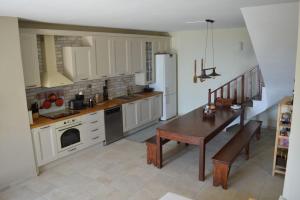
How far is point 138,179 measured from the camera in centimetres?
398

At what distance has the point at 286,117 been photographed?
3662 millimetres

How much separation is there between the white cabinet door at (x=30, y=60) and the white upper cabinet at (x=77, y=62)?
26.9 inches

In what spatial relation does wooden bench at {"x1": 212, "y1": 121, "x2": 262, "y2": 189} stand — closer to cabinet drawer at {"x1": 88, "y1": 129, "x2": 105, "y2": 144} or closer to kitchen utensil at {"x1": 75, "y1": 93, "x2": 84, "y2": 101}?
cabinet drawer at {"x1": 88, "y1": 129, "x2": 105, "y2": 144}

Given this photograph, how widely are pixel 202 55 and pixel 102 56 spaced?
289cm

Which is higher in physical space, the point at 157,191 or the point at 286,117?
the point at 286,117

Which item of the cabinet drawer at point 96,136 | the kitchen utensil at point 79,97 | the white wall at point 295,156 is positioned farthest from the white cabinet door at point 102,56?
the white wall at point 295,156

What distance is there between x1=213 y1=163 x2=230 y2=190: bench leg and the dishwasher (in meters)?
2.52

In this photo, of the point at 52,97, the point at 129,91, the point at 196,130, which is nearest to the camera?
the point at 196,130

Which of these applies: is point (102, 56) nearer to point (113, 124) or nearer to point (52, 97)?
point (52, 97)

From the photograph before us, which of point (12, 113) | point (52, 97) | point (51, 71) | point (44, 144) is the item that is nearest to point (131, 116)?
point (52, 97)

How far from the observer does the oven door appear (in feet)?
14.6

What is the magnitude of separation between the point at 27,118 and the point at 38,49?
1.41m

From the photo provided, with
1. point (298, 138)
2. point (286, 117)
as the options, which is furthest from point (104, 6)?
point (286, 117)

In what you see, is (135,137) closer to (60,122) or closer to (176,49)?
(60,122)
